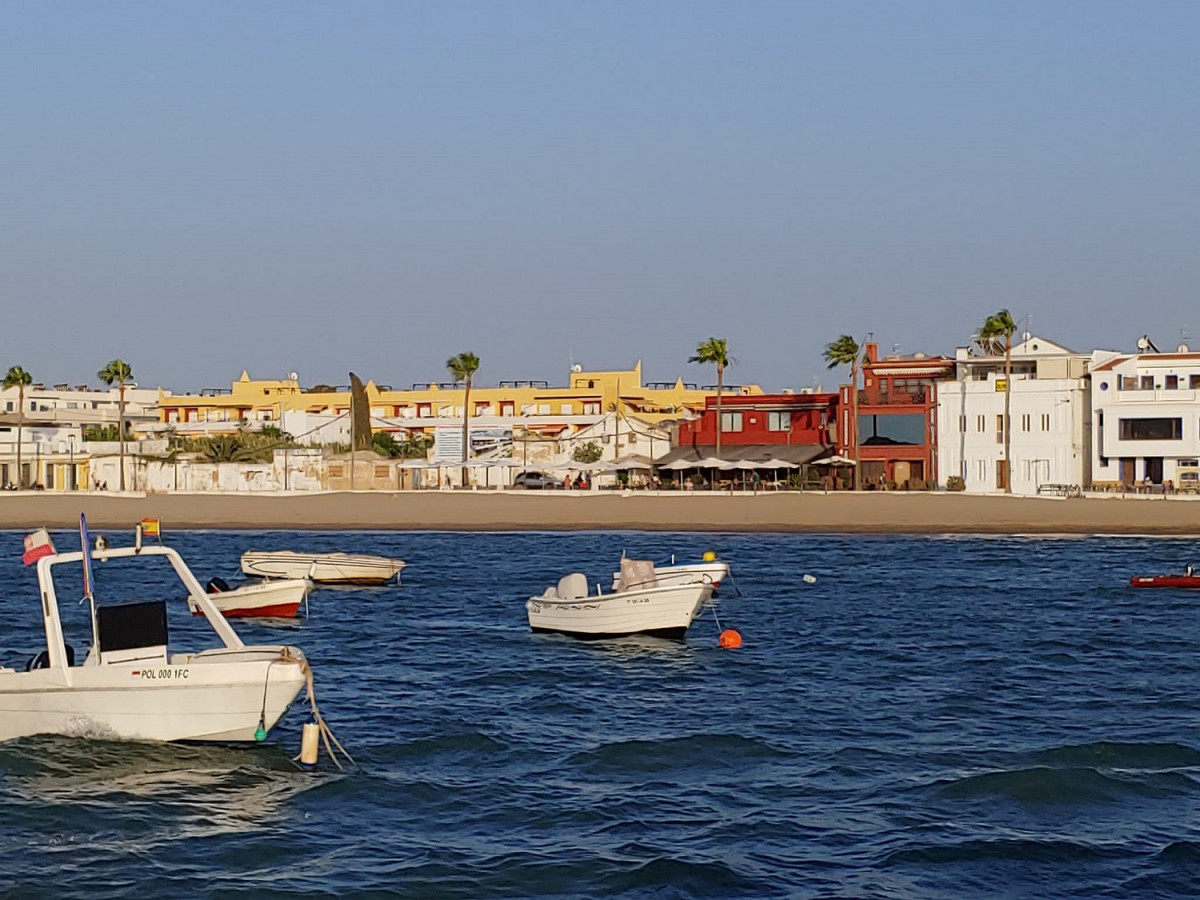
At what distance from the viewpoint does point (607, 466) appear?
97.8m

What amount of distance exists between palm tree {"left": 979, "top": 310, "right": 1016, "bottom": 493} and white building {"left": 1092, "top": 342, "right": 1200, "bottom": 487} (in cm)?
488

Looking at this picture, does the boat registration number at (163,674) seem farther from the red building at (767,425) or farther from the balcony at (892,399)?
the red building at (767,425)

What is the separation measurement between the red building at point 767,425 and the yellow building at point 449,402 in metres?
13.4

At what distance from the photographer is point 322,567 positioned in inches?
1882

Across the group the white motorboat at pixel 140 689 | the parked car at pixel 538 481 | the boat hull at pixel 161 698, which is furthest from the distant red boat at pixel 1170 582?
the parked car at pixel 538 481

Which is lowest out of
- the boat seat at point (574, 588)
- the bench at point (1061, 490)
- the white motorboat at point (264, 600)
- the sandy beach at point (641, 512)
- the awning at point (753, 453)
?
the white motorboat at point (264, 600)

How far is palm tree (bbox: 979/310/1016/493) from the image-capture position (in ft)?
296

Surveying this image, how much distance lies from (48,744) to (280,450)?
83091 mm

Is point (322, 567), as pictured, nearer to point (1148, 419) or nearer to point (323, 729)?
point (323, 729)

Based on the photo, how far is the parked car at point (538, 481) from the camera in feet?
327

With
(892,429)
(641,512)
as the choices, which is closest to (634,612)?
(641,512)

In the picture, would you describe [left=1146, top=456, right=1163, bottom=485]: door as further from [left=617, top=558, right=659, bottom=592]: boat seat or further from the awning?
[left=617, top=558, right=659, bottom=592]: boat seat

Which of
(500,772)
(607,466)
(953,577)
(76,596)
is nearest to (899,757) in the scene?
(500,772)

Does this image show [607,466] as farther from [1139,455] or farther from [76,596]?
[76,596]
